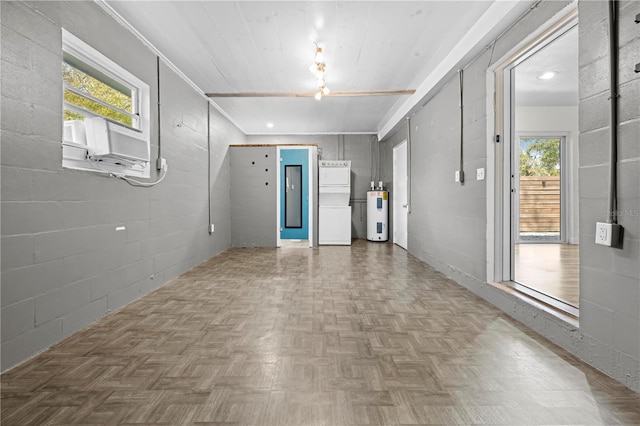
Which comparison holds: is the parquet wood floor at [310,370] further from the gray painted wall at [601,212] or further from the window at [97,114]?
the window at [97,114]

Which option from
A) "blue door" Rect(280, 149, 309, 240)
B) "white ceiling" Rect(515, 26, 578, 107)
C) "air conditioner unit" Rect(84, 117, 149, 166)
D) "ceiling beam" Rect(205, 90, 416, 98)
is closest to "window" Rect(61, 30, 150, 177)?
"air conditioner unit" Rect(84, 117, 149, 166)

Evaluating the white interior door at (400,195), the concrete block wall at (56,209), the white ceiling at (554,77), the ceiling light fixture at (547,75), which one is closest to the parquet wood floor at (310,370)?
the concrete block wall at (56,209)

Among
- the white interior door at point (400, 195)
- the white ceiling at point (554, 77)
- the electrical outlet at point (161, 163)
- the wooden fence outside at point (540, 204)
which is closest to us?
the electrical outlet at point (161, 163)

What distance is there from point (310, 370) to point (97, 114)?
8.04ft

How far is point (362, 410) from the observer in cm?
149

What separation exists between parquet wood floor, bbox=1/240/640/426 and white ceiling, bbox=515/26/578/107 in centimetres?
300

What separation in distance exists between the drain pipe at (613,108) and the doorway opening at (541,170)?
1.64 ft

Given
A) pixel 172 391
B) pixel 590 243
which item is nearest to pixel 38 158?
pixel 172 391

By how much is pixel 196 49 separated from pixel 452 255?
361 centimetres

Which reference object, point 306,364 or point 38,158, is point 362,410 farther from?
point 38,158

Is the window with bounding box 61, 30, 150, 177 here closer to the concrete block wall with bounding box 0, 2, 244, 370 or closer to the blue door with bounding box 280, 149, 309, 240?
the concrete block wall with bounding box 0, 2, 244, 370

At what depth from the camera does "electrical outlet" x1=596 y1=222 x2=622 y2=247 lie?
173 cm

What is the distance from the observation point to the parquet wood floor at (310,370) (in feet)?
4.82

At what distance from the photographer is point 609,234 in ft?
5.74
